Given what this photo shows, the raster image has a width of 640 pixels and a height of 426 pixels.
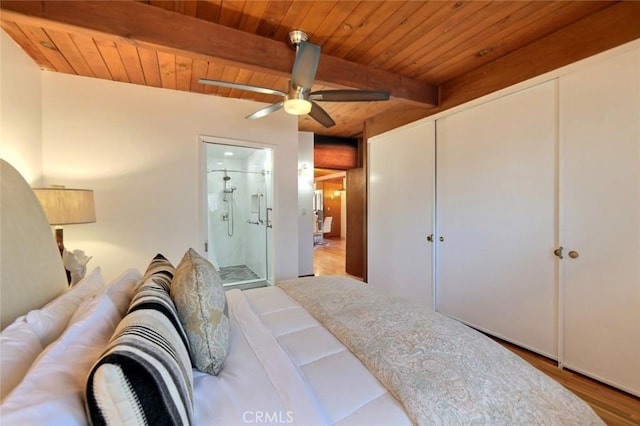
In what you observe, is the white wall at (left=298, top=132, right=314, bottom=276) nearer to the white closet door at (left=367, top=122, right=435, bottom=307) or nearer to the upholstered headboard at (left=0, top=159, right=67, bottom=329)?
the white closet door at (left=367, top=122, right=435, bottom=307)

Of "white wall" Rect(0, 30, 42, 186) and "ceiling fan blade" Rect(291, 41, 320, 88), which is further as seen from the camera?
"white wall" Rect(0, 30, 42, 186)

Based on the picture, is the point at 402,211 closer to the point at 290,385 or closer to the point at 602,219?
the point at 602,219

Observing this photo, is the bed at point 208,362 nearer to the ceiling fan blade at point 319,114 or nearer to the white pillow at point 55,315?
the white pillow at point 55,315

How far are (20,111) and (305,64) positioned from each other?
7.34 feet

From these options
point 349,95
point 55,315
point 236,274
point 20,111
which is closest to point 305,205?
point 236,274

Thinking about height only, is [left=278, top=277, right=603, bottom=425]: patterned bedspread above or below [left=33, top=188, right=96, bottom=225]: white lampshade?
below

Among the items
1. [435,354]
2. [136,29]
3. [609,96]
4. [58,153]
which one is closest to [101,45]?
[136,29]

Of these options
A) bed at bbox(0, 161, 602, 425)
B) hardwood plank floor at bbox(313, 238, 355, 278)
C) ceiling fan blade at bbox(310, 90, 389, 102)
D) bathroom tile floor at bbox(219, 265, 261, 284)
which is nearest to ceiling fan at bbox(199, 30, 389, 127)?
ceiling fan blade at bbox(310, 90, 389, 102)

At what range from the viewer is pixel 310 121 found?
4.21 metres

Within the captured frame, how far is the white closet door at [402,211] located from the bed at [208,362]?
1898 millimetres

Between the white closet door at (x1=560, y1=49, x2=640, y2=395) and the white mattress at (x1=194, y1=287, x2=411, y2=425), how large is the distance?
1.94m

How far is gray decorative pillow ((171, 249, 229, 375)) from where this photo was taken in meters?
0.97

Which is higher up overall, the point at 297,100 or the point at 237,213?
the point at 297,100

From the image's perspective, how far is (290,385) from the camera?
2.96 feet
